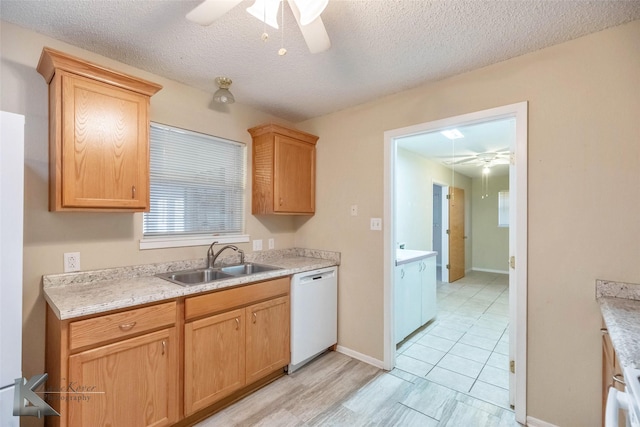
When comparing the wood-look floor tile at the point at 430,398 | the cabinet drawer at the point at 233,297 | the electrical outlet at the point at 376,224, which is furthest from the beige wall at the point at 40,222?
the wood-look floor tile at the point at 430,398

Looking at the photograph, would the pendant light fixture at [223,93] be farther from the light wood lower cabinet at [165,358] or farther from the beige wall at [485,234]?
the beige wall at [485,234]

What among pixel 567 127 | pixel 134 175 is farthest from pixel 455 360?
pixel 134 175

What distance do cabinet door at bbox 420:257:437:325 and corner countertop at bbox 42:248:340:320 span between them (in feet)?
5.47

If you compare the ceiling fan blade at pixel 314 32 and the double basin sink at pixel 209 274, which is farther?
the double basin sink at pixel 209 274

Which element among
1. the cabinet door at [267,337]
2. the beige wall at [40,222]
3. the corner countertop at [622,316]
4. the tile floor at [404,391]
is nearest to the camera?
the corner countertop at [622,316]

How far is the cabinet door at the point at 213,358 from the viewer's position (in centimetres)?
180

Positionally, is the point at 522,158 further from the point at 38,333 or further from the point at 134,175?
the point at 38,333

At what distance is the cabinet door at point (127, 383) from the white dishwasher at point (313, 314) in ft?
3.21

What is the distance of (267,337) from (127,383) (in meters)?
0.94

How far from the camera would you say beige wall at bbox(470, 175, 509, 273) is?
16.3 feet

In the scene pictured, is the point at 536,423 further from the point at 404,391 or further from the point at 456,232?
the point at 456,232

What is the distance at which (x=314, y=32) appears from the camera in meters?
1.34

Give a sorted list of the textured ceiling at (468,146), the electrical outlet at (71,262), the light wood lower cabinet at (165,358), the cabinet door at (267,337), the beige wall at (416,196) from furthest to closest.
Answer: the beige wall at (416,196)
the textured ceiling at (468,146)
the cabinet door at (267,337)
the electrical outlet at (71,262)
the light wood lower cabinet at (165,358)

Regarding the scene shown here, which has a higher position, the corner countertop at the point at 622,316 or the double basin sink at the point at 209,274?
the corner countertop at the point at 622,316
